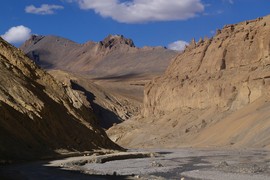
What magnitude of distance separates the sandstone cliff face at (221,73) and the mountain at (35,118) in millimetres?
38078

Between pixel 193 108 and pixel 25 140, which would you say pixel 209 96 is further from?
pixel 25 140

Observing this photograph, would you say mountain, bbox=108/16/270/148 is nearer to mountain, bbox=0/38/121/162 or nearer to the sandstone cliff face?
the sandstone cliff face

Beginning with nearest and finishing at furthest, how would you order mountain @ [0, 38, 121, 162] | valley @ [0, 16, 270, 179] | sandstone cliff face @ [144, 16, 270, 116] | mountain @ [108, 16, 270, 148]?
1. valley @ [0, 16, 270, 179]
2. mountain @ [0, 38, 121, 162]
3. mountain @ [108, 16, 270, 148]
4. sandstone cliff face @ [144, 16, 270, 116]

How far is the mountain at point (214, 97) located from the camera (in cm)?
8775

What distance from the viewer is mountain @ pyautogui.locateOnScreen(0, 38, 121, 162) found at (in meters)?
45.1

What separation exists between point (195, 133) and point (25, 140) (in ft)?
194

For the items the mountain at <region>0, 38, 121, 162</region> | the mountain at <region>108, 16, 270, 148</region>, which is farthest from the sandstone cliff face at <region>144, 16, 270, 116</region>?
the mountain at <region>0, 38, 121, 162</region>

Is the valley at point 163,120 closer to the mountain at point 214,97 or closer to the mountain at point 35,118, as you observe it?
the mountain at point 35,118

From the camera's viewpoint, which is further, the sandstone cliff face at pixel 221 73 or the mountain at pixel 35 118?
the sandstone cliff face at pixel 221 73

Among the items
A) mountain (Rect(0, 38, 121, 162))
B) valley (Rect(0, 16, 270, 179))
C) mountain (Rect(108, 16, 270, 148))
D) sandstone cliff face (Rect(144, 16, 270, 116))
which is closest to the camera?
valley (Rect(0, 16, 270, 179))

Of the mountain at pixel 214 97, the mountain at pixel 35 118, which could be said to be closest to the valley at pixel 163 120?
the mountain at pixel 35 118

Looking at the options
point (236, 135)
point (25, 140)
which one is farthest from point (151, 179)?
point (236, 135)

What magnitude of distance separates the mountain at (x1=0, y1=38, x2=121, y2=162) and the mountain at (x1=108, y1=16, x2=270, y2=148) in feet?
86.9

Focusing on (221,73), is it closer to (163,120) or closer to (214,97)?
(214,97)
